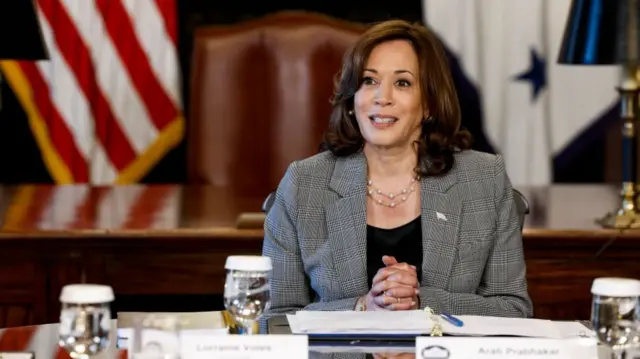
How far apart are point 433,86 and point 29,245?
126 cm

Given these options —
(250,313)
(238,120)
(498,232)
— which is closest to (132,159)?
(238,120)

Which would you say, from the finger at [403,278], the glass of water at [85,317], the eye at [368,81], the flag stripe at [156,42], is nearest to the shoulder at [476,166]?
the eye at [368,81]

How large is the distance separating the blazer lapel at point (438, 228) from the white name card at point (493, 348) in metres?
0.74

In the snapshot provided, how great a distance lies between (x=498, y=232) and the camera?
256cm

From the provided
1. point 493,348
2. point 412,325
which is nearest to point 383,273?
point 412,325

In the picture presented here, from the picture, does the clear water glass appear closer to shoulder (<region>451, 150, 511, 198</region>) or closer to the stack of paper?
the stack of paper

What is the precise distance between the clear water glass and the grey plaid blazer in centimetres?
64

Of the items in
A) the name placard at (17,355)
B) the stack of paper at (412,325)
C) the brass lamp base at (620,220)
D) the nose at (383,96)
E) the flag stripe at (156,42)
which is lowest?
the name placard at (17,355)

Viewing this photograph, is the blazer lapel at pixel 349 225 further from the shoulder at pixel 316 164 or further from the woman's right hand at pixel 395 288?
the woman's right hand at pixel 395 288

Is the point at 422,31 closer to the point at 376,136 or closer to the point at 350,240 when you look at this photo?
the point at 376,136

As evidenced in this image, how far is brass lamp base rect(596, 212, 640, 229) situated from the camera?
132 inches

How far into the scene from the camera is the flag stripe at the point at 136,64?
15.2ft

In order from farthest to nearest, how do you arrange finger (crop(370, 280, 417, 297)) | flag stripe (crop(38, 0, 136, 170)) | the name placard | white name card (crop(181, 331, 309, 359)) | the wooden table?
flag stripe (crop(38, 0, 136, 170))
the wooden table
finger (crop(370, 280, 417, 297))
the name placard
white name card (crop(181, 331, 309, 359))

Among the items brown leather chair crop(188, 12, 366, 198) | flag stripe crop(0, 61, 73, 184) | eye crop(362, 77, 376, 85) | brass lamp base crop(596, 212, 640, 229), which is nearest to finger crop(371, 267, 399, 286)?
eye crop(362, 77, 376, 85)
